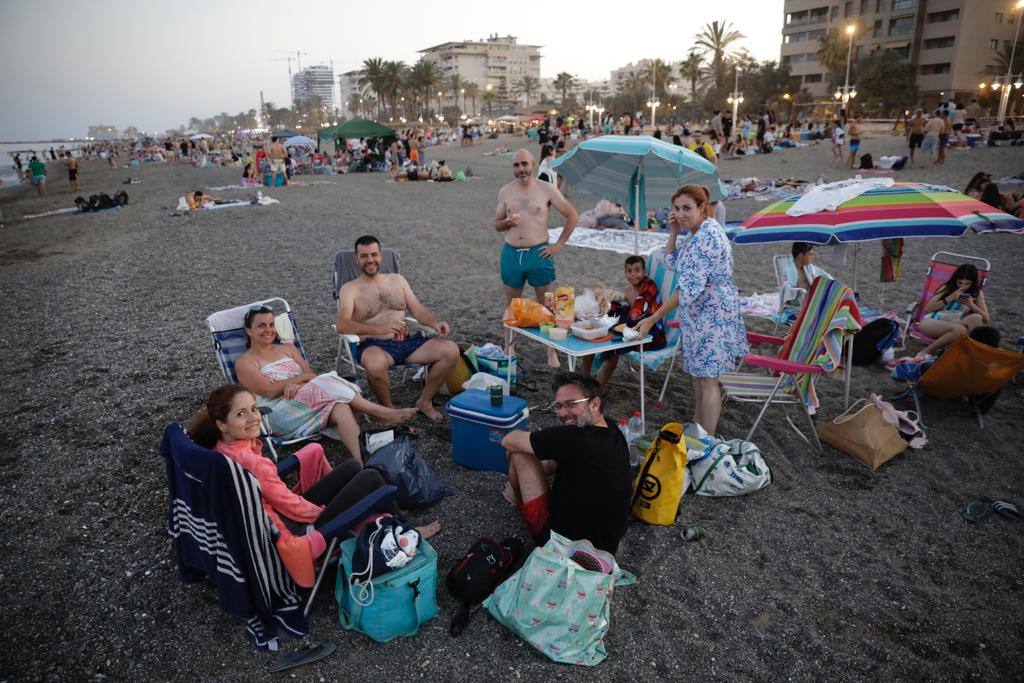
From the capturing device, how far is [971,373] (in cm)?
450

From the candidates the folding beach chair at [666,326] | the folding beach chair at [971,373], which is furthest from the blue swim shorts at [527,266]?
the folding beach chair at [971,373]

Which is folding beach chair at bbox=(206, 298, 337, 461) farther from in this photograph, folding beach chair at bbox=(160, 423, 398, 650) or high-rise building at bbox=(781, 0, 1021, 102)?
high-rise building at bbox=(781, 0, 1021, 102)

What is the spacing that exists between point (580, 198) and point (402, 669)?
15941 mm

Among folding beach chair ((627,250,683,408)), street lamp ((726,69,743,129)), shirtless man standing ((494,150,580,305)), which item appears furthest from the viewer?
street lamp ((726,69,743,129))

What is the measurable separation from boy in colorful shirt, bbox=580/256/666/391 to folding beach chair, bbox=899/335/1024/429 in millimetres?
2096

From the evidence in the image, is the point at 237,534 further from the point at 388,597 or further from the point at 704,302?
the point at 704,302

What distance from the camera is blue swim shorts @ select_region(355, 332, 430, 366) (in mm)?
5004

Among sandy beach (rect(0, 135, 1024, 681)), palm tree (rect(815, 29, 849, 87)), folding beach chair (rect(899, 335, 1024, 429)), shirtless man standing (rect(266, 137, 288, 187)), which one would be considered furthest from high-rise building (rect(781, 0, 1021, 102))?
sandy beach (rect(0, 135, 1024, 681))

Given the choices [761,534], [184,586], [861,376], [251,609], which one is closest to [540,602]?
Answer: [251,609]

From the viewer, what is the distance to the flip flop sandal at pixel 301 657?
2662mm

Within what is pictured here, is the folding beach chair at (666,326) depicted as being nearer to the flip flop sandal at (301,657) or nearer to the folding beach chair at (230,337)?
the folding beach chair at (230,337)

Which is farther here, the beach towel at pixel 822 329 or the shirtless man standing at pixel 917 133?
the shirtless man standing at pixel 917 133

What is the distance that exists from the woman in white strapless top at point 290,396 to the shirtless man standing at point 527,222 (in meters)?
2.02

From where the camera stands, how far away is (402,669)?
2686 millimetres
